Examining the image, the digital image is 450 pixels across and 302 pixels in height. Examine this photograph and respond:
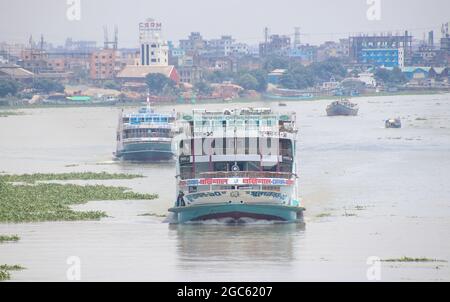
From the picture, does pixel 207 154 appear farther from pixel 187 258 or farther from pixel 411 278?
pixel 411 278

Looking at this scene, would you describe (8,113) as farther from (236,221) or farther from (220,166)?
(236,221)

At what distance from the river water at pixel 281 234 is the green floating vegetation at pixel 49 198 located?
105cm

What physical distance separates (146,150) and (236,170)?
107ft

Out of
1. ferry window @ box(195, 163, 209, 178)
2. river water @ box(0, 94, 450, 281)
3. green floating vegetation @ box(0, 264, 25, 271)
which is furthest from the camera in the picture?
ferry window @ box(195, 163, 209, 178)

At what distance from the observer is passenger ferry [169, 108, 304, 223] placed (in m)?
48.3

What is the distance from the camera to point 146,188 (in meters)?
63.8

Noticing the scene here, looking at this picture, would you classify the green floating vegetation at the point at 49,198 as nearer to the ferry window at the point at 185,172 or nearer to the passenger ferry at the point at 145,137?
the ferry window at the point at 185,172

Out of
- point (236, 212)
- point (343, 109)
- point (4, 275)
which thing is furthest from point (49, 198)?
point (343, 109)

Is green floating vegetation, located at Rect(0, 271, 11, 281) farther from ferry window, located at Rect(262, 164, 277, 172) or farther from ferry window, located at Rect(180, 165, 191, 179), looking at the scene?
ferry window, located at Rect(262, 164, 277, 172)

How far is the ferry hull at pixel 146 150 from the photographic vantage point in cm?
8144

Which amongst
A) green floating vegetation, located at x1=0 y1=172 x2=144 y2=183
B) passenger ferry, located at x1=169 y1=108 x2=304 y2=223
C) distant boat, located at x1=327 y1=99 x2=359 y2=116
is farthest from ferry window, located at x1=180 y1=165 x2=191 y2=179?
distant boat, located at x1=327 y1=99 x2=359 y2=116

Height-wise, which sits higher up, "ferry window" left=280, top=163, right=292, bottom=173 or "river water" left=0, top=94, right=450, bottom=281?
"ferry window" left=280, top=163, right=292, bottom=173
